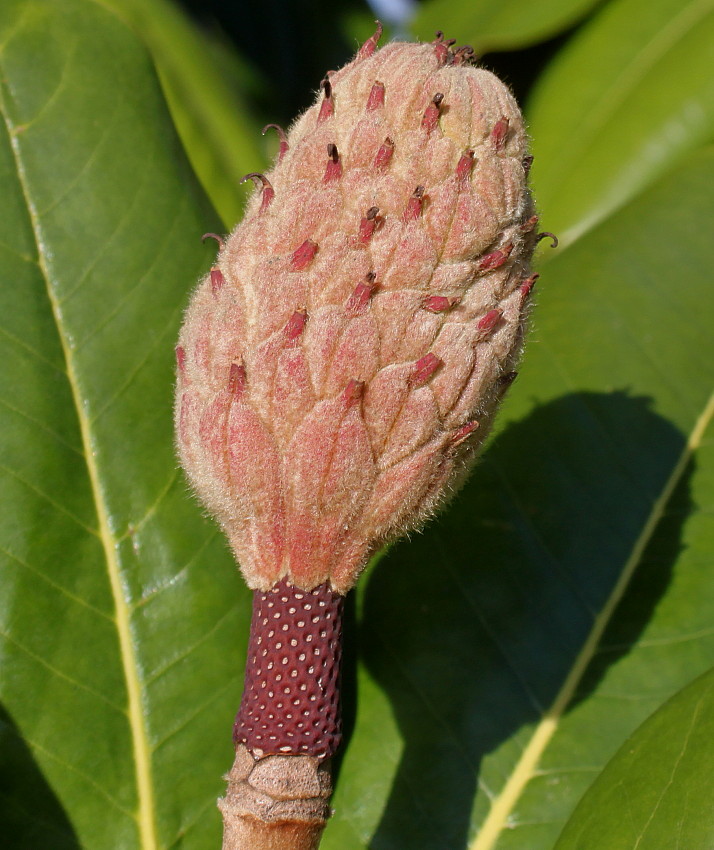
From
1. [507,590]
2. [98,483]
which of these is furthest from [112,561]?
[507,590]

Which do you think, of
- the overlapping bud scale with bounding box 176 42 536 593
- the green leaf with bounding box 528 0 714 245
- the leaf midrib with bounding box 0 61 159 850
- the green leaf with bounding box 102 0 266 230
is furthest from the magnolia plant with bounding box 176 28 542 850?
the green leaf with bounding box 528 0 714 245

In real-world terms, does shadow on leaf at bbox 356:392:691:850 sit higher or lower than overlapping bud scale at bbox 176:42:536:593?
lower

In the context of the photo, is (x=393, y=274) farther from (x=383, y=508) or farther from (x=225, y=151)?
(x=225, y=151)

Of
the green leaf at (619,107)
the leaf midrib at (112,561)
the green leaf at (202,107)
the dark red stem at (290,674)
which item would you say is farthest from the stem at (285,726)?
the green leaf at (619,107)

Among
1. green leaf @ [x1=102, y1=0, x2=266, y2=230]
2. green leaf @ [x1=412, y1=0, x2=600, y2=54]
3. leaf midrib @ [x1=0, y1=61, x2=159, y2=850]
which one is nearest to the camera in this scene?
leaf midrib @ [x1=0, y1=61, x2=159, y2=850]

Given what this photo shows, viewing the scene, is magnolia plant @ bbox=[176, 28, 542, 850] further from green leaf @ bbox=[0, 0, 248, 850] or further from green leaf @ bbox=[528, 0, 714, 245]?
green leaf @ bbox=[528, 0, 714, 245]

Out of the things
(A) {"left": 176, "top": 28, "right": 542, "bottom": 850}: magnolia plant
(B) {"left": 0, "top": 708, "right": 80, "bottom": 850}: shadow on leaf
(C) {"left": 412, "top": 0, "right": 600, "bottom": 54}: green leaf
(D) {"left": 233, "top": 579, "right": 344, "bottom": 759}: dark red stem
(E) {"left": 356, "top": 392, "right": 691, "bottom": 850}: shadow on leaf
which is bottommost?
(B) {"left": 0, "top": 708, "right": 80, "bottom": 850}: shadow on leaf

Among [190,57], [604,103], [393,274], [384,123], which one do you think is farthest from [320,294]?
[604,103]

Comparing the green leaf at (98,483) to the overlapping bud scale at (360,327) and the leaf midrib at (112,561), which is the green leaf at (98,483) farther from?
the overlapping bud scale at (360,327)
